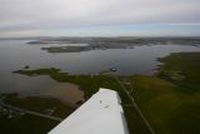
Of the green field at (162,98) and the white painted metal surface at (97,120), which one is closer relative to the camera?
the white painted metal surface at (97,120)

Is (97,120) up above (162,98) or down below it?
above

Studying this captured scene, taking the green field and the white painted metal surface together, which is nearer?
the white painted metal surface

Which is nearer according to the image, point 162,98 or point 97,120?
point 97,120

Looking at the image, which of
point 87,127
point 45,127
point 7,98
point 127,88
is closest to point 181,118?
point 127,88

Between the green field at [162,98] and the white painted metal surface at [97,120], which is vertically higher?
the white painted metal surface at [97,120]

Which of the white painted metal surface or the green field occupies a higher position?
the white painted metal surface
